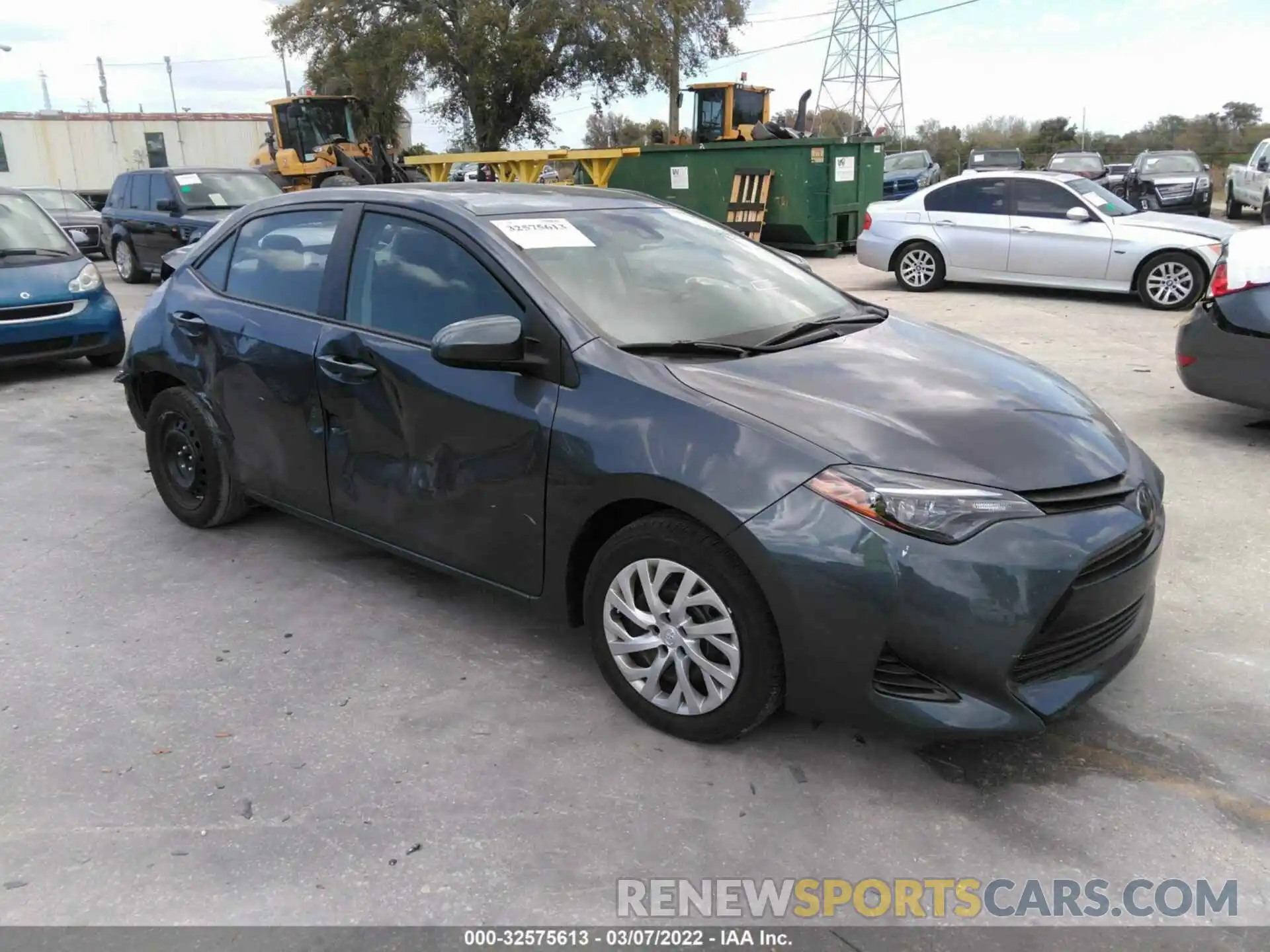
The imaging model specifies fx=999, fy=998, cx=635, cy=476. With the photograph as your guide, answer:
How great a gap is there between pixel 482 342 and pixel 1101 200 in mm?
10338

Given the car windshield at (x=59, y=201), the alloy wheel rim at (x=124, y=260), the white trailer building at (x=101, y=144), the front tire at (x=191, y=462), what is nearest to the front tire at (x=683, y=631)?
the front tire at (x=191, y=462)

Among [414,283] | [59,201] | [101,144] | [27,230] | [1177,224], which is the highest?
[101,144]

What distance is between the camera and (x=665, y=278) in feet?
12.1

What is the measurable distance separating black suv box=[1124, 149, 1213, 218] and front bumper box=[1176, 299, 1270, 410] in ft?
54.7

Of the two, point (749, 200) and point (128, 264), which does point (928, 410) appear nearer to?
point (749, 200)

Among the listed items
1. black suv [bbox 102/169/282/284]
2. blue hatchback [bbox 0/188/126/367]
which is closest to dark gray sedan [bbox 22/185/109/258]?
black suv [bbox 102/169/282/284]

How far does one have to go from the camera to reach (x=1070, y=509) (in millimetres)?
2699

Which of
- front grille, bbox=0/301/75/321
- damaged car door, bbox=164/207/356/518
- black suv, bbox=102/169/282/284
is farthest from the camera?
black suv, bbox=102/169/282/284

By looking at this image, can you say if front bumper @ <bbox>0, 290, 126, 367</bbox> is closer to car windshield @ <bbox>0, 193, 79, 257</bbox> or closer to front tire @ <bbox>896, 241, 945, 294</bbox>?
→ car windshield @ <bbox>0, 193, 79, 257</bbox>

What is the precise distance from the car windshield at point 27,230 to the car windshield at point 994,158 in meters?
21.6

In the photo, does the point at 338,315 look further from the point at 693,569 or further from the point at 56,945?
the point at 56,945

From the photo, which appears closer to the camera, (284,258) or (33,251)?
(284,258)

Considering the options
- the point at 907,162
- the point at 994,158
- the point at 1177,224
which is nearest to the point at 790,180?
the point at 1177,224

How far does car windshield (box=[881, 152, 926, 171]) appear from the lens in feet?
77.5
